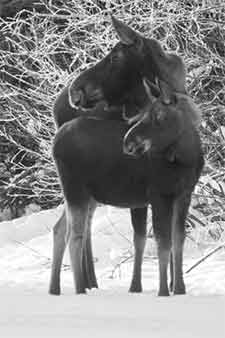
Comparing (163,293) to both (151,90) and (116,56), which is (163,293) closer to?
(151,90)

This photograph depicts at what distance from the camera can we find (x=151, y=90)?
219 inches

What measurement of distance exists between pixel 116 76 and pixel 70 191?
2.59ft

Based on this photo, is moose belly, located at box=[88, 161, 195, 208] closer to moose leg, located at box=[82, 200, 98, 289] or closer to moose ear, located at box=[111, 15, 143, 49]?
moose leg, located at box=[82, 200, 98, 289]

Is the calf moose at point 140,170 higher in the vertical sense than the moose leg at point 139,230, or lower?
higher

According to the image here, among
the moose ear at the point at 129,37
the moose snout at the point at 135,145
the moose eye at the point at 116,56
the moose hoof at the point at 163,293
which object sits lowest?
the moose hoof at the point at 163,293

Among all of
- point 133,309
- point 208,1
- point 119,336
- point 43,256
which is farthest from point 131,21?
point 119,336

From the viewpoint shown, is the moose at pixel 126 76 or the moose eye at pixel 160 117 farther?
the moose at pixel 126 76

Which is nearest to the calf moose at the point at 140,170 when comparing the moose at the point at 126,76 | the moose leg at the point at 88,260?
the moose at the point at 126,76

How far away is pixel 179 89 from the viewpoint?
581 centimetres

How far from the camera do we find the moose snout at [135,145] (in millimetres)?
5371

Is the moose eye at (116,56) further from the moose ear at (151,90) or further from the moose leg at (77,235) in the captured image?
the moose leg at (77,235)

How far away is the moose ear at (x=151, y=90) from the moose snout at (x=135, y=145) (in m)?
0.29

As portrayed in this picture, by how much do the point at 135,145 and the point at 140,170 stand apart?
286 mm

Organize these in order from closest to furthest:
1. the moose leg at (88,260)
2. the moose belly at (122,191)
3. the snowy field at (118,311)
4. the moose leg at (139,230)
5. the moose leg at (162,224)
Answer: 1. the snowy field at (118,311)
2. the moose leg at (162,224)
3. the moose belly at (122,191)
4. the moose leg at (139,230)
5. the moose leg at (88,260)
